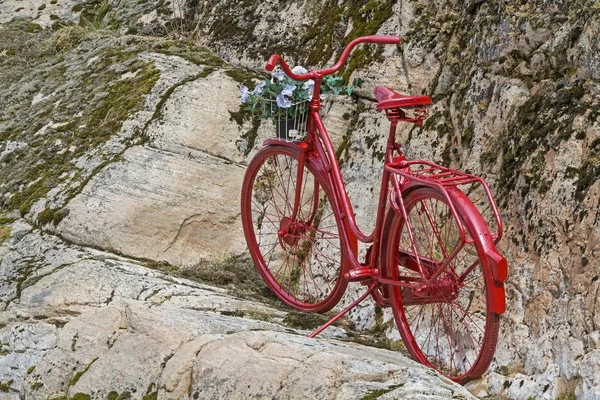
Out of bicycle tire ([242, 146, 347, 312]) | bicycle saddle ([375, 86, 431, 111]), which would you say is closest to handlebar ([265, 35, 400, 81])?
bicycle saddle ([375, 86, 431, 111])

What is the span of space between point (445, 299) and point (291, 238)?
1.51 meters

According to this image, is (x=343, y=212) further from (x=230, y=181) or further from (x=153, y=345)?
(x=230, y=181)

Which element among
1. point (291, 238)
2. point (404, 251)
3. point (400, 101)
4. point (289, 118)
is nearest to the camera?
point (400, 101)

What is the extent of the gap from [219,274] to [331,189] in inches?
53.0

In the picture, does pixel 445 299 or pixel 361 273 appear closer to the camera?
pixel 445 299

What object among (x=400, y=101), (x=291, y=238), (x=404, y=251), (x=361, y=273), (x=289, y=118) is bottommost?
(x=291, y=238)

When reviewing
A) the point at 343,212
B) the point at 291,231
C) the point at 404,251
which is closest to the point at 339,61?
the point at 343,212

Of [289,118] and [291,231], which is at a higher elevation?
[289,118]

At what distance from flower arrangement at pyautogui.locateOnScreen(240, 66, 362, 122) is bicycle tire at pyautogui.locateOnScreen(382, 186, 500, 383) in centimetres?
86

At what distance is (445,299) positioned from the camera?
4.34m

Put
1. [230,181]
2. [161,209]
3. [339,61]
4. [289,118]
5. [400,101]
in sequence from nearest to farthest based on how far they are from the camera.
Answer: [400,101], [339,61], [289,118], [161,209], [230,181]

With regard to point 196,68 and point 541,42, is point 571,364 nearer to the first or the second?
point 541,42

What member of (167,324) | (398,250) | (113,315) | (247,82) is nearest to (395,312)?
(398,250)

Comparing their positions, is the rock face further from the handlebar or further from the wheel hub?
the handlebar
